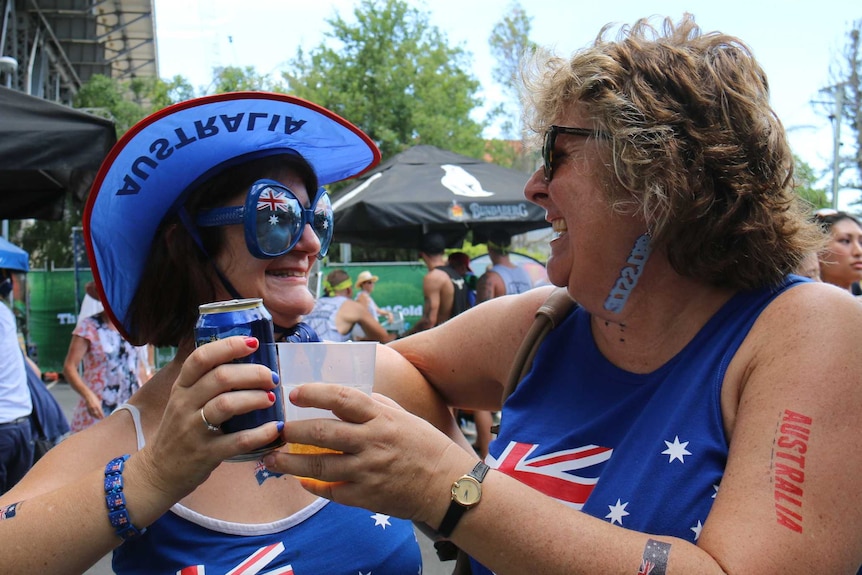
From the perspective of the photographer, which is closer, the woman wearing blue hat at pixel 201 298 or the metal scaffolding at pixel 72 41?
the woman wearing blue hat at pixel 201 298

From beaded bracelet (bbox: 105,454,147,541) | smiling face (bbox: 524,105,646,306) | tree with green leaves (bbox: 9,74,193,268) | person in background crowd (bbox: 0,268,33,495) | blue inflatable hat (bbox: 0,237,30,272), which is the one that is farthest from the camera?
tree with green leaves (bbox: 9,74,193,268)

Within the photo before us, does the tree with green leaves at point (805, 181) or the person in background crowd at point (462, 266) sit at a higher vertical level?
the tree with green leaves at point (805, 181)

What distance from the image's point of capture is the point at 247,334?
1.26m

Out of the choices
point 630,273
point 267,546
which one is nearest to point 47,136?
point 267,546

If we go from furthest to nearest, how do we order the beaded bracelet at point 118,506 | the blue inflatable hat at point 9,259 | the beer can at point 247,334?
the blue inflatable hat at point 9,259 → the beaded bracelet at point 118,506 → the beer can at point 247,334

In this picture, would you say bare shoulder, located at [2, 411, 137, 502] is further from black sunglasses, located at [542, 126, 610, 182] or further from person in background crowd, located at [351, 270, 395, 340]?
person in background crowd, located at [351, 270, 395, 340]

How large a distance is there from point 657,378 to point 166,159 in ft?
4.18

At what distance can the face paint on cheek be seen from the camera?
171cm

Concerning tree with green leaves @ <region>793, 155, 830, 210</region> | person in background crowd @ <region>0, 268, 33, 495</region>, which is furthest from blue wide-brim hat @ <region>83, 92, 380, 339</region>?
person in background crowd @ <region>0, 268, 33, 495</region>

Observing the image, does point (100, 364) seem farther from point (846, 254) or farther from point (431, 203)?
point (846, 254)

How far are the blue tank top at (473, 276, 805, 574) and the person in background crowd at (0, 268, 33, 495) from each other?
383cm

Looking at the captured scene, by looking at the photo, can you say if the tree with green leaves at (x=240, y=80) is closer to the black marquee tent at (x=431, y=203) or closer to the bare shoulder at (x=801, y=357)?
the black marquee tent at (x=431, y=203)

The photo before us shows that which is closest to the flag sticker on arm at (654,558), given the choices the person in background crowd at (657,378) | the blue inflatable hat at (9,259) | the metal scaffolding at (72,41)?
the person in background crowd at (657,378)

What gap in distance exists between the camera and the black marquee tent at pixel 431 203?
8.46m
